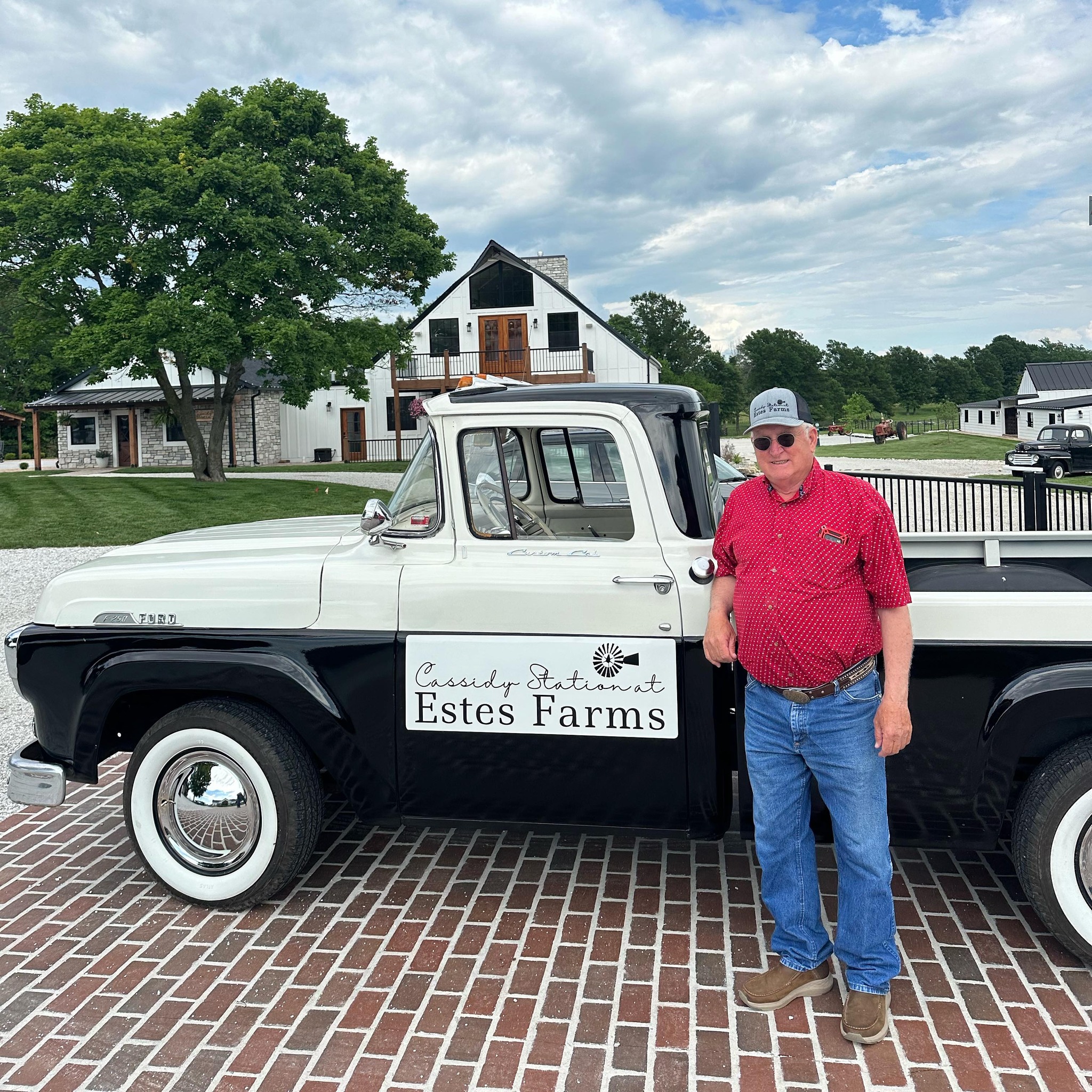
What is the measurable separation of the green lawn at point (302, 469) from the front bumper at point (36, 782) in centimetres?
3040

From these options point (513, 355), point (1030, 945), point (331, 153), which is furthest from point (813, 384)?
point (1030, 945)

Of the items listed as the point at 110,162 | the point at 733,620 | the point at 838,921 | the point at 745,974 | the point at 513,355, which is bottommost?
the point at 745,974

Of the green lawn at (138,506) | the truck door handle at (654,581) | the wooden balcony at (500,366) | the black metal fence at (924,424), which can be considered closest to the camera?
the truck door handle at (654,581)

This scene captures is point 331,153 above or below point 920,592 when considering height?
above

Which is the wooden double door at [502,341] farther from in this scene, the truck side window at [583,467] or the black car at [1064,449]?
the truck side window at [583,467]

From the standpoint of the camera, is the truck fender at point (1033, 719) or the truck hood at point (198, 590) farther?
the truck hood at point (198, 590)

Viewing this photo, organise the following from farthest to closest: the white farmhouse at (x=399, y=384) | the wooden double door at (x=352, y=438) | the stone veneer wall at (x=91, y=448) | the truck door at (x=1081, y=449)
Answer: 1. the wooden double door at (x=352, y=438)
2. the stone veneer wall at (x=91, y=448)
3. the white farmhouse at (x=399, y=384)
4. the truck door at (x=1081, y=449)

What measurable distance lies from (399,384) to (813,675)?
39232 mm

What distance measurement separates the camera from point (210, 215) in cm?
2425

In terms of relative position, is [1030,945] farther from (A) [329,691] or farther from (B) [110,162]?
(B) [110,162]

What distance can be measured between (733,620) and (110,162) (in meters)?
25.7

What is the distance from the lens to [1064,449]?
2927 cm

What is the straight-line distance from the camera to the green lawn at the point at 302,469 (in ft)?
115

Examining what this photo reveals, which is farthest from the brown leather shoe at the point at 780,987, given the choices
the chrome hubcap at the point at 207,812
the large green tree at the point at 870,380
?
the large green tree at the point at 870,380
